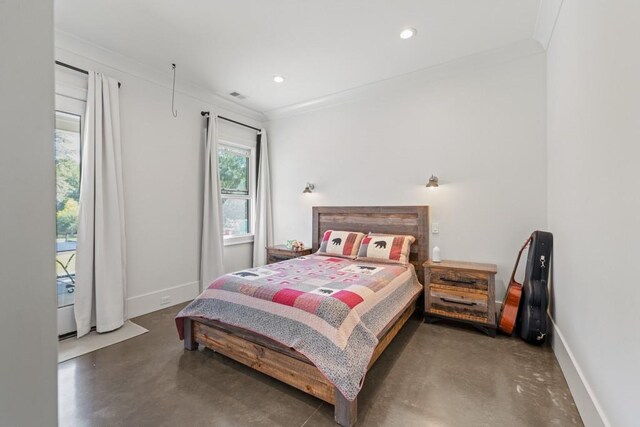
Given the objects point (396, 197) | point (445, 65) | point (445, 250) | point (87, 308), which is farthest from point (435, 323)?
point (87, 308)

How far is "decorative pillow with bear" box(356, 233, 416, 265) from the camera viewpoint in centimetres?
325

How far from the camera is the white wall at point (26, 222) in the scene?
1.79ft

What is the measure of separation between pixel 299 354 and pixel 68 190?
2.85m

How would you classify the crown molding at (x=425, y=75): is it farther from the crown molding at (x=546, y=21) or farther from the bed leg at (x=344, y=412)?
the bed leg at (x=344, y=412)

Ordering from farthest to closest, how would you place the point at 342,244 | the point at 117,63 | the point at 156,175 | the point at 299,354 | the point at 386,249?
1. the point at 342,244
2. the point at 156,175
3. the point at 386,249
4. the point at 117,63
5. the point at 299,354

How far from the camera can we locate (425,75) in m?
3.42

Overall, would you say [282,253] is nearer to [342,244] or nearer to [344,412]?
[342,244]

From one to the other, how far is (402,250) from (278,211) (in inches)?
92.2

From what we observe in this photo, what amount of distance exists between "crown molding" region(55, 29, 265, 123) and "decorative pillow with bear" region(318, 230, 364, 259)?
2541 mm

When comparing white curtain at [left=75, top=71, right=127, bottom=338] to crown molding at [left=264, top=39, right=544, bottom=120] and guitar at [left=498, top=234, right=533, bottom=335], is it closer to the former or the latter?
crown molding at [left=264, top=39, right=544, bottom=120]

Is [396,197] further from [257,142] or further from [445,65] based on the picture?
[257,142]

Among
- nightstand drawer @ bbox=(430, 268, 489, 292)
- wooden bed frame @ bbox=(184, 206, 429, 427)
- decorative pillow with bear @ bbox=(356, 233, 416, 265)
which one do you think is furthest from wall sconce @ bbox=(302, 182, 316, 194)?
nightstand drawer @ bbox=(430, 268, 489, 292)

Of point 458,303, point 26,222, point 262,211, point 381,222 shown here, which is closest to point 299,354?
point 26,222

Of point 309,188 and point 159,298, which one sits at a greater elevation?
point 309,188
